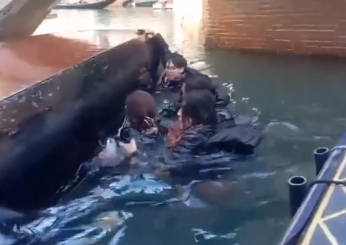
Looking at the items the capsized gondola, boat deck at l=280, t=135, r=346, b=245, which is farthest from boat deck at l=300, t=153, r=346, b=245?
the capsized gondola

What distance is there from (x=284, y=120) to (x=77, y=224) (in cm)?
193

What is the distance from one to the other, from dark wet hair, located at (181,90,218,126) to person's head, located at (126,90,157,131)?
0.24 m

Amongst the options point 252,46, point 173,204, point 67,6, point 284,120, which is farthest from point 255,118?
point 67,6

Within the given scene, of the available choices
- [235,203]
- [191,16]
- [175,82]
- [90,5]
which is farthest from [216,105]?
[90,5]

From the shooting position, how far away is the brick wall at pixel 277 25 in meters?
6.31

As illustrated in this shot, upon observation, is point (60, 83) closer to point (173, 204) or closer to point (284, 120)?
point (173, 204)

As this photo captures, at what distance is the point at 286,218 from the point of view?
2.53 metres

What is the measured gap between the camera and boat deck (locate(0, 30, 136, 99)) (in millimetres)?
3711

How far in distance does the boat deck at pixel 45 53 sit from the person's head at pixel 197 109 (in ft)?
3.30

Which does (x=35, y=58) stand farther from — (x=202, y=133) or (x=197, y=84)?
(x=202, y=133)

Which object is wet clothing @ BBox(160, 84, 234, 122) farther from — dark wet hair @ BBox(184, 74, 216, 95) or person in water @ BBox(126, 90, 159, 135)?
person in water @ BBox(126, 90, 159, 135)

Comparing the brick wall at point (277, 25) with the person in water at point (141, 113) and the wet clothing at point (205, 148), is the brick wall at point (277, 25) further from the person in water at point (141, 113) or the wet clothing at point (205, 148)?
the person in water at point (141, 113)

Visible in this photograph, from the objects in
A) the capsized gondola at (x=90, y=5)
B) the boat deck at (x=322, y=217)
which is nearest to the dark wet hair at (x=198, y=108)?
the boat deck at (x=322, y=217)

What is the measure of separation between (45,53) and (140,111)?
6.18 ft
